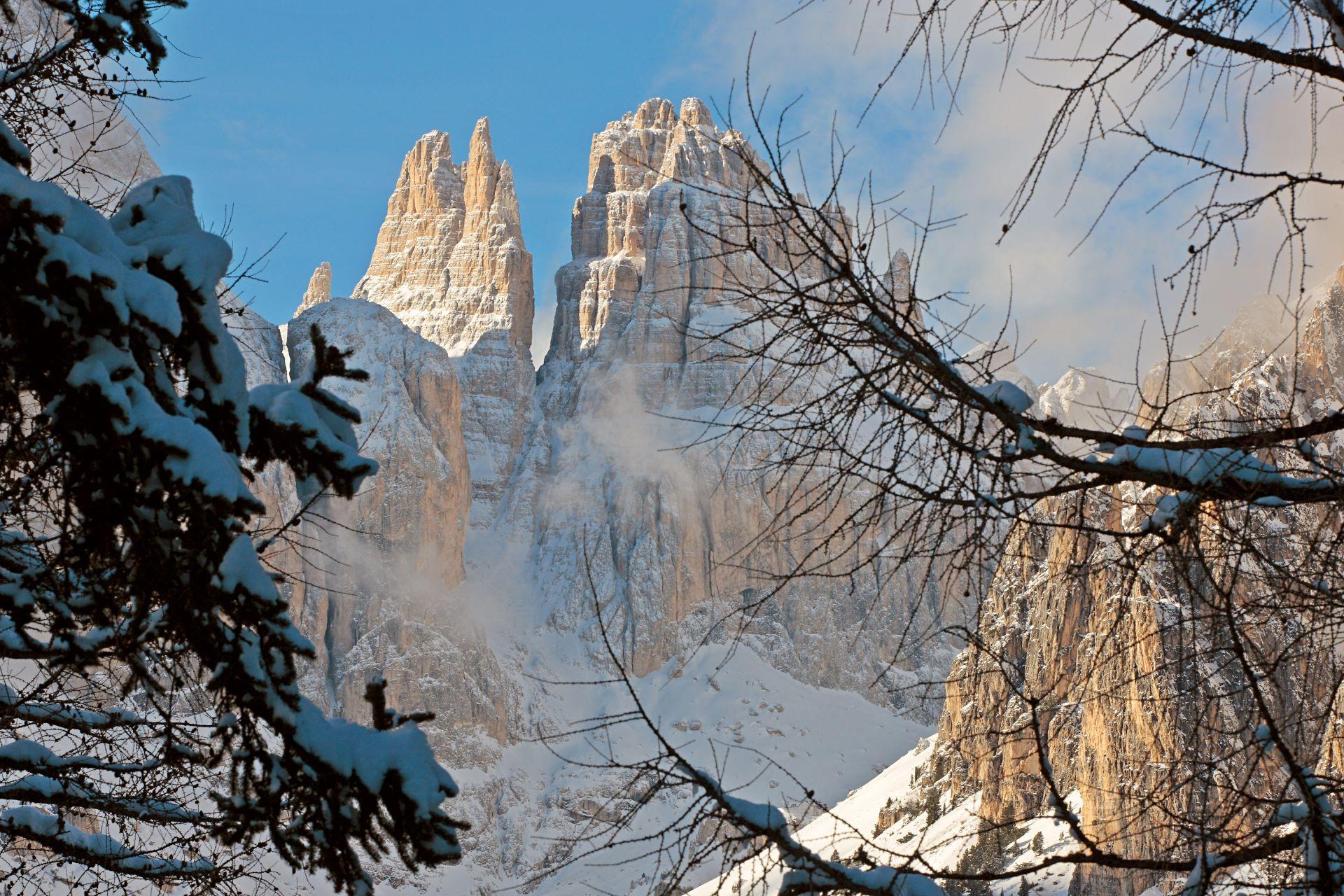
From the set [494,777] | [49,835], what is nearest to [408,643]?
[494,777]

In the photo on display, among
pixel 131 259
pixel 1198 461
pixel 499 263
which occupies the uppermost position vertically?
pixel 499 263

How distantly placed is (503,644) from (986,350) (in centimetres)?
11786

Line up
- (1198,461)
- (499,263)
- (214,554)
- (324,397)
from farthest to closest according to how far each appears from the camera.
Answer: (499,263) < (324,397) < (214,554) < (1198,461)

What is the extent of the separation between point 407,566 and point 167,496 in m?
108

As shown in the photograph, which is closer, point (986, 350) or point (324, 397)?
point (986, 350)

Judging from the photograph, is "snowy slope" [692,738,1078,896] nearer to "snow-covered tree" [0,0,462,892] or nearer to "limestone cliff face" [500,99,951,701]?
"snow-covered tree" [0,0,462,892]

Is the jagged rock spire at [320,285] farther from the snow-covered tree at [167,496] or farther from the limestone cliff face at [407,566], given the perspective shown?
the snow-covered tree at [167,496]

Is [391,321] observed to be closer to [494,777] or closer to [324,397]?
[494,777]

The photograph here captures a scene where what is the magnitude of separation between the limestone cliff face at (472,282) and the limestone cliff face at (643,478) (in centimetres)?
Result: 366

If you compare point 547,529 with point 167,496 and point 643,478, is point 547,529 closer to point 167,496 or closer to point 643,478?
point 643,478

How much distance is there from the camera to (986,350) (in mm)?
3338

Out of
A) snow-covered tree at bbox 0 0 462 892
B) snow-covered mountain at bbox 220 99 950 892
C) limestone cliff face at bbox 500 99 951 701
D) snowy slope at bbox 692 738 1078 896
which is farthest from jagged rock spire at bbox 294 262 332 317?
snow-covered tree at bbox 0 0 462 892

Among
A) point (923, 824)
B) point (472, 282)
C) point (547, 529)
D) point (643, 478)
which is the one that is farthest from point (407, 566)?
point (923, 824)

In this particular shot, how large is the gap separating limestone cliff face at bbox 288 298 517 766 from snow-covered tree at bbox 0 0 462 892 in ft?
311
